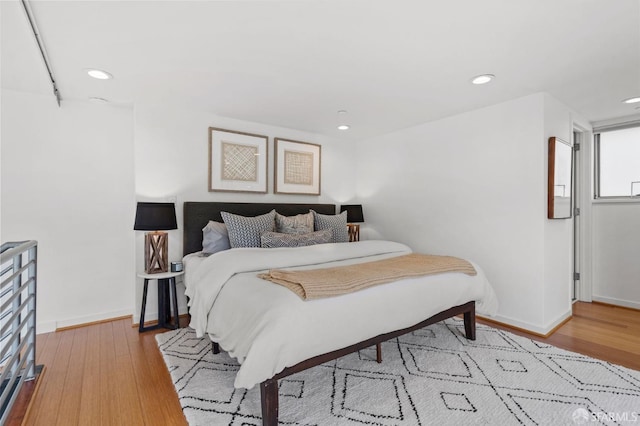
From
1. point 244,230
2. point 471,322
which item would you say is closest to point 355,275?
point 471,322

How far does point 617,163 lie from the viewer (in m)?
3.74

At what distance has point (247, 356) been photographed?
58.0 inches

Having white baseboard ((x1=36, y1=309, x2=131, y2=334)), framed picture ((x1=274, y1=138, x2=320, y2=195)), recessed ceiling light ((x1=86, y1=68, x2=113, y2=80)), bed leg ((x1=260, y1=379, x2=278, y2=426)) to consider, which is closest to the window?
framed picture ((x1=274, y1=138, x2=320, y2=195))

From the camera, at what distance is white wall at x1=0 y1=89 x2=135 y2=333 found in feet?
9.37

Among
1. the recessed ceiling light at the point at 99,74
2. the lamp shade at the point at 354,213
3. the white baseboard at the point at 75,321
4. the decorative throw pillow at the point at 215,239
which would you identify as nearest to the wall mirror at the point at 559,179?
the lamp shade at the point at 354,213

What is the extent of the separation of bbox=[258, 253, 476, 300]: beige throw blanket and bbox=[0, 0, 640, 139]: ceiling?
4.92 feet

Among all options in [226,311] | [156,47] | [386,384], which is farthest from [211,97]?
[386,384]

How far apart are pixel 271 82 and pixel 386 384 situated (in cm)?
247

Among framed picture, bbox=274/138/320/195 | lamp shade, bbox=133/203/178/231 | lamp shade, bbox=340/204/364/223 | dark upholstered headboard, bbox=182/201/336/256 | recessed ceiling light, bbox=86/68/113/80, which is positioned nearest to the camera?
recessed ceiling light, bbox=86/68/113/80

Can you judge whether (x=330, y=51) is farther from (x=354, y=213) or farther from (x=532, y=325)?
(x=532, y=325)

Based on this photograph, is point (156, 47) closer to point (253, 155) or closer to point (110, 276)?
point (253, 155)

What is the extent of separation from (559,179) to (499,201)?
22.0 inches

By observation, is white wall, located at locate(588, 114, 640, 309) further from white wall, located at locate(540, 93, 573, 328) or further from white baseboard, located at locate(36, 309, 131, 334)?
white baseboard, located at locate(36, 309, 131, 334)

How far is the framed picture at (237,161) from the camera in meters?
3.56
